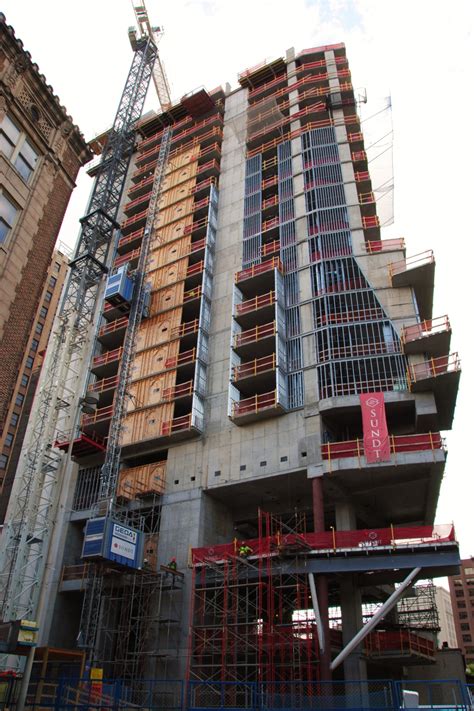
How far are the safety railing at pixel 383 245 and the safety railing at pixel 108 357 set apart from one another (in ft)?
70.8

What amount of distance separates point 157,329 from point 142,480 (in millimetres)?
12886

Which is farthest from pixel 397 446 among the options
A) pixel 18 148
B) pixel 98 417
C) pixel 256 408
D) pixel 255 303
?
pixel 18 148

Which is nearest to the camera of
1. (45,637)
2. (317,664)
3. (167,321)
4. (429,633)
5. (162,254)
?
(317,664)

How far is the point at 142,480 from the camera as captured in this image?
40.8 m

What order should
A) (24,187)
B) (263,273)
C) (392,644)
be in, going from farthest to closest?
(263,273) → (392,644) → (24,187)

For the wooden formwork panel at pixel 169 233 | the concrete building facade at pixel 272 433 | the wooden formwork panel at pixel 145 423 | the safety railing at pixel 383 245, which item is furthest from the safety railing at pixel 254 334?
the wooden formwork panel at pixel 169 233

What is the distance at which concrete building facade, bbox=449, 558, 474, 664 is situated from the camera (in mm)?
130625

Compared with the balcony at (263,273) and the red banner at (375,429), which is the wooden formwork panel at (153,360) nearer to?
the balcony at (263,273)

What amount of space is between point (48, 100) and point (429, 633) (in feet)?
145

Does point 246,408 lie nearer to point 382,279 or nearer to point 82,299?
point 382,279

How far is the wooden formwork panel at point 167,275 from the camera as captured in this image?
49.7m

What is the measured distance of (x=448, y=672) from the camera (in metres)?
38.9

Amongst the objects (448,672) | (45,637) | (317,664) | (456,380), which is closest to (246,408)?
(456,380)

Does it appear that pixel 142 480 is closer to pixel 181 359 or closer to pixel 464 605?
pixel 181 359
